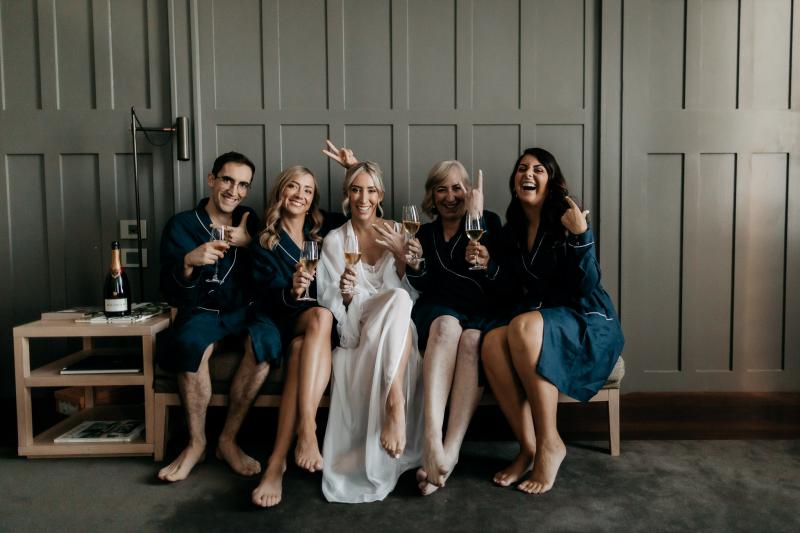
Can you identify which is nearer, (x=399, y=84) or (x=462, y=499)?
(x=462, y=499)

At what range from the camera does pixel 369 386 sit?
201cm

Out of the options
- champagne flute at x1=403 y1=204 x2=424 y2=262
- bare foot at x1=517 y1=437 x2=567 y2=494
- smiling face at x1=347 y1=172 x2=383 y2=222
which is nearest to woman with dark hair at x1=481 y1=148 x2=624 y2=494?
bare foot at x1=517 y1=437 x2=567 y2=494

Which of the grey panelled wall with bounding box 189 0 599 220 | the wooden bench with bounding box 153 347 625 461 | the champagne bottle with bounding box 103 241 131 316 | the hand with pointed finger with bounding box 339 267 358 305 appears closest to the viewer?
the hand with pointed finger with bounding box 339 267 358 305

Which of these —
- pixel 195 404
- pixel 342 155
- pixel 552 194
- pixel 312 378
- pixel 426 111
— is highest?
pixel 426 111

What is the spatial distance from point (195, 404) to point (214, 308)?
411 millimetres

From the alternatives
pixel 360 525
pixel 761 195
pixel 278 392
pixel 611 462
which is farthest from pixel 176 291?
pixel 761 195

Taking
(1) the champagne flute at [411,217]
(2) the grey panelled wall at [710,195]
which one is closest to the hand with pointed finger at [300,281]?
(1) the champagne flute at [411,217]

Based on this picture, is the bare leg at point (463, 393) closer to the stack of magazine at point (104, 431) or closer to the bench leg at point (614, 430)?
the bench leg at point (614, 430)

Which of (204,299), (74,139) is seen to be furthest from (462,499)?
(74,139)

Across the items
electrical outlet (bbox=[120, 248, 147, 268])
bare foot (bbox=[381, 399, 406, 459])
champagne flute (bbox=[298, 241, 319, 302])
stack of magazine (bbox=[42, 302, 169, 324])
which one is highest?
champagne flute (bbox=[298, 241, 319, 302])

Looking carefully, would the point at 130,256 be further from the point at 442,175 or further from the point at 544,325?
the point at 544,325

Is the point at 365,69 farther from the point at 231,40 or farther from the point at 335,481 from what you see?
the point at 335,481

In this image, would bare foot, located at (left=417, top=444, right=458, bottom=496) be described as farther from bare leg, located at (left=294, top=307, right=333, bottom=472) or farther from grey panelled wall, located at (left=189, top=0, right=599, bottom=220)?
grey panelled wall, located at (left=189, top=0, right=599, bottom=220)

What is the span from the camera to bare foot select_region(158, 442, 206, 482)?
198 cm
